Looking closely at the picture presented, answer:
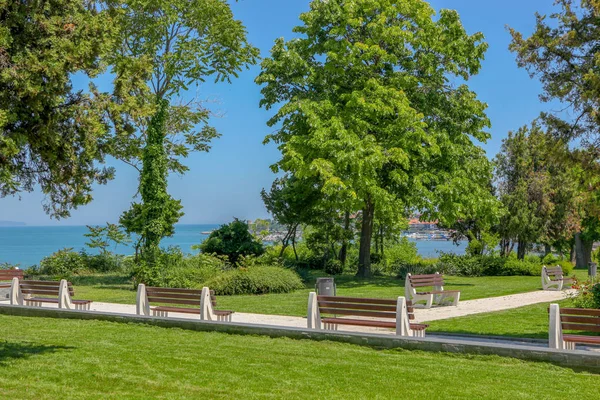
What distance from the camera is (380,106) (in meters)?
25.2

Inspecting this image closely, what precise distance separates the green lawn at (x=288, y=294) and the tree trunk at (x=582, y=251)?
74.3 ft

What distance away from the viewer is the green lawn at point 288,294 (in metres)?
16.7

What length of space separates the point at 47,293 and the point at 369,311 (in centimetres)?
839

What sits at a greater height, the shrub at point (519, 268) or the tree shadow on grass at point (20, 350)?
the shrub at point (519, 268)

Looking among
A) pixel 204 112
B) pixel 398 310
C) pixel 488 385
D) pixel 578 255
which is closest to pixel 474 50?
pixel 204 112

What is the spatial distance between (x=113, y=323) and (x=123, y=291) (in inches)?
361

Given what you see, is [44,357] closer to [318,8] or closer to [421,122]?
[421,122]

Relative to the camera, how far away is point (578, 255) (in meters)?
47.4

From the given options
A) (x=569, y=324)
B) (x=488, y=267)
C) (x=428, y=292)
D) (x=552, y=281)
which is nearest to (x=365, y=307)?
(x=569, y=324)

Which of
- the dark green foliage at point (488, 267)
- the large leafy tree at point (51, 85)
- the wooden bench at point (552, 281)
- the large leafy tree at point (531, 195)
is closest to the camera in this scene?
the large leafy tree at point (51, 85)

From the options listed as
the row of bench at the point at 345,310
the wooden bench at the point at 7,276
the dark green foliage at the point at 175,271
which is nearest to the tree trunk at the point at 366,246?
the dark green foliage at the point at 175,271

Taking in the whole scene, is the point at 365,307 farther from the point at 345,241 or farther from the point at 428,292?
the point at 345,241

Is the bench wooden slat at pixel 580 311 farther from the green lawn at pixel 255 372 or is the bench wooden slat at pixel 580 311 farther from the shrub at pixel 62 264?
the shrub at pixel 62 264

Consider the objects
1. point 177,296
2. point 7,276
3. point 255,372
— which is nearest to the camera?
point 255,372
